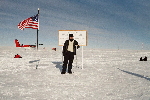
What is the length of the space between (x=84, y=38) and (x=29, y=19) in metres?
7.61

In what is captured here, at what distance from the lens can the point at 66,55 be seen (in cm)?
740

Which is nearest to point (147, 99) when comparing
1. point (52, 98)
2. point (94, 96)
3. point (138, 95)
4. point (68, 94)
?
point (138, 95)

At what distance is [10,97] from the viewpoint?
12.1 ft

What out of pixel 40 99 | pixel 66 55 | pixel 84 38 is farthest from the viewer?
pixel 84 38

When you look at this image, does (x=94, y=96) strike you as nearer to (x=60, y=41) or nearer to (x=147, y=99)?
(x=147, y=99)

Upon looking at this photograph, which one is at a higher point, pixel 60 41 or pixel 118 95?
pixel 60 41

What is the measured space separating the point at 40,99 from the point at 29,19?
11.9 metres

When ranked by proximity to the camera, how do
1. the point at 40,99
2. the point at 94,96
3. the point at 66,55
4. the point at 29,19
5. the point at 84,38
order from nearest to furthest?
the point at 40,99
the point at 94,96
the point at 66,55
the point at 84,38
the point at 29,19

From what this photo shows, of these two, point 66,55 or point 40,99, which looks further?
point 66,55

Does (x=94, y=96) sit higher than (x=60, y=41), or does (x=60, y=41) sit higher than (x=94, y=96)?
(x=60, y=41)

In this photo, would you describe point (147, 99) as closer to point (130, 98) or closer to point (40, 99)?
point (130, 98)

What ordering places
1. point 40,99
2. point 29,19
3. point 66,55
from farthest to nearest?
point 29,19, point 66,55, point 40,99

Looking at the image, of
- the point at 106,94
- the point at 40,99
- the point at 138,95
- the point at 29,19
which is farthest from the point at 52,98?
the point at 29,19

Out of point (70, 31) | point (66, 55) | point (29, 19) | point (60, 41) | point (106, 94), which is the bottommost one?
point (106, 94)
